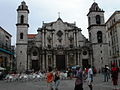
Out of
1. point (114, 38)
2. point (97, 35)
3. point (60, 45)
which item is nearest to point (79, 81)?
point (60, 45)

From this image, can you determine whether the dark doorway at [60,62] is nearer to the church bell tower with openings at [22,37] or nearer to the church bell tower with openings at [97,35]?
the church bell tower with openings at [97,35]

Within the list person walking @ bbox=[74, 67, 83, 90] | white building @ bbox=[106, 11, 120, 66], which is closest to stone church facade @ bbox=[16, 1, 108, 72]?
white building @ bbox=[106, 11, 120, 66]

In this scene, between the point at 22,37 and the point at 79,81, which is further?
the point at 22,37

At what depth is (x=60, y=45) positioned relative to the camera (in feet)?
144

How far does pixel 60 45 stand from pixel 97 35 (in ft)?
27.4

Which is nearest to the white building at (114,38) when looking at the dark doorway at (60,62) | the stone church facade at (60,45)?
the stone church facade at (60,45)

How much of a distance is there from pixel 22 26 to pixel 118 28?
76.8ft

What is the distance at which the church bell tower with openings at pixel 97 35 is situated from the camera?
4253cm

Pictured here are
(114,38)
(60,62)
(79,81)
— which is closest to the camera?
(79,81)

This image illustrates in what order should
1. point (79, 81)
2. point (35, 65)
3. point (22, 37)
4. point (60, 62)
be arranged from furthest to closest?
point (60, 62), point (35, 65), point (22, 37), point (79, 81)

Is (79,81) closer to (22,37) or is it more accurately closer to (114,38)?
(22,37)

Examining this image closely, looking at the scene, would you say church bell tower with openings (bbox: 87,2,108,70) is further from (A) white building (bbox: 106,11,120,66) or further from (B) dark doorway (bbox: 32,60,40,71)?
(B) dark doorway (bbox: 32,60,40,71)

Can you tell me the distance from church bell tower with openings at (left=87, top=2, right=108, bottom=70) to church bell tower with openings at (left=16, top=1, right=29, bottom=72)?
1415 centimetres

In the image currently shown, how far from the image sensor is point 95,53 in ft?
141
